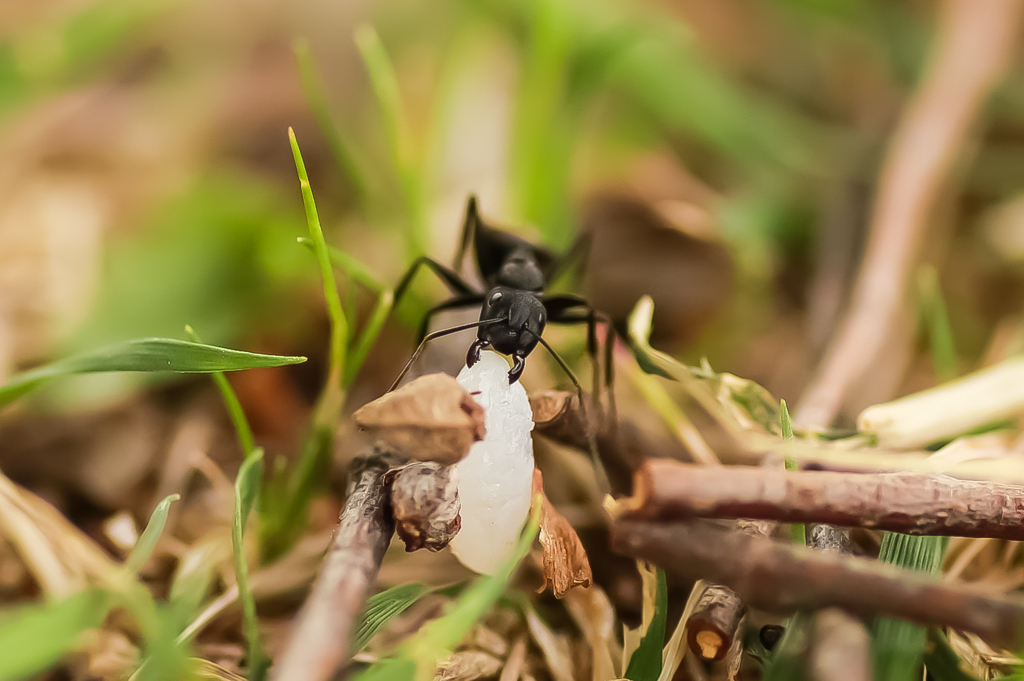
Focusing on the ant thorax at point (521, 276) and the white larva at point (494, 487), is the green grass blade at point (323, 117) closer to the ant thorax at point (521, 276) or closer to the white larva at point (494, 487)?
the ant thorax at point (521, 276)

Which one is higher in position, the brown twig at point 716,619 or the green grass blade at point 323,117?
the green grass blade at point 323,117

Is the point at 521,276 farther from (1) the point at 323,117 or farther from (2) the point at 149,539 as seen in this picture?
(2) the point at 149,539

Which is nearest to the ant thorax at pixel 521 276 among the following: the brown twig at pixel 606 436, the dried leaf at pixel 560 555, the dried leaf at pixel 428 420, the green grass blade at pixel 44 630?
the brown twig at pixel 606 436

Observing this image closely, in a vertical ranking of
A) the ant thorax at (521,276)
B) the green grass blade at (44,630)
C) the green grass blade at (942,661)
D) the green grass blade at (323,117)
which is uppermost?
the green grass blade at (323,117)

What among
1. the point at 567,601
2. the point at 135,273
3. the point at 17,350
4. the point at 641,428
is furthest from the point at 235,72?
the point at 567,601

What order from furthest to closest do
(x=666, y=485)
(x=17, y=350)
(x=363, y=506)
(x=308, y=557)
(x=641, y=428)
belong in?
(x=17, y=350)
(x=641, y=428)
(x=308, y=557)
(x=363, y=506)
(x=666, y=485)

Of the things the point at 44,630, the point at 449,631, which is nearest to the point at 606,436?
the point at 449,631

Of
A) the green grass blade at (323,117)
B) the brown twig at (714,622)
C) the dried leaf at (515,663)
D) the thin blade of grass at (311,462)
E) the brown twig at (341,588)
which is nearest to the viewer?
the brown twig at (341,588)

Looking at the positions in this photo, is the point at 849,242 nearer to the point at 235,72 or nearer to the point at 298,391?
the point at 298,391
